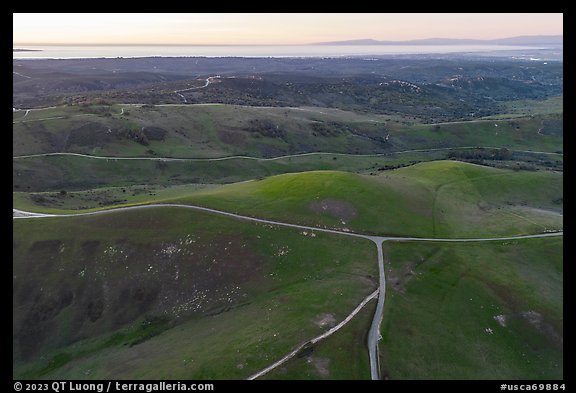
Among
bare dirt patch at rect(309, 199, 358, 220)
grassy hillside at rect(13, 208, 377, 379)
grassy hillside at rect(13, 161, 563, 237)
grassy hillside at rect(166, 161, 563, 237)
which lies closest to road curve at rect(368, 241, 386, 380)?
grassy hillside at rect(13, 208, 377, 379)

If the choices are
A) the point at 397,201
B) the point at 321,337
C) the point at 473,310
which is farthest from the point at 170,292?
the point at 397,201

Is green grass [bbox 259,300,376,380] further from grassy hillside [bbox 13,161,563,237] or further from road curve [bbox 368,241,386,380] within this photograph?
grassy hillside [bbox 13,161,563,237]

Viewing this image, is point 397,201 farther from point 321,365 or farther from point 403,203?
point 321,365

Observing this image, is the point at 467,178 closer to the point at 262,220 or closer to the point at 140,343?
the point at 262,220

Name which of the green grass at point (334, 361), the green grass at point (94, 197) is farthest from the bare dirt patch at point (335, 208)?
the green grass at point (94, 197)

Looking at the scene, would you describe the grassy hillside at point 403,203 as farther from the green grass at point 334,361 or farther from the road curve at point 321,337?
the green grass at point 334,361
